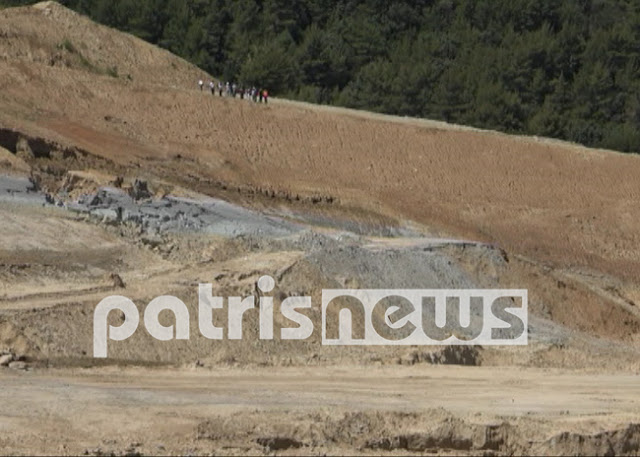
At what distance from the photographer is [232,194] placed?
4362 centimetres

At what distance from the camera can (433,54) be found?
7681 cm

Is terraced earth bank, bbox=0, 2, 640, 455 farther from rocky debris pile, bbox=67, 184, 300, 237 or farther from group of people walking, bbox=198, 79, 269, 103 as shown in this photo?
group of people walking, bbox=198, 79, 269, 103

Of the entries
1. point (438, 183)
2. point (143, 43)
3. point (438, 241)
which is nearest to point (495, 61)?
point (143, 43)

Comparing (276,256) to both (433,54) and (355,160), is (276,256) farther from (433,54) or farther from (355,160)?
(433,54)

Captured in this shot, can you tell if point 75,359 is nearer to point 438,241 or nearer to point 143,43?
point 438,241

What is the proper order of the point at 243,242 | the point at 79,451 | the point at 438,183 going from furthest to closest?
the point at 438,183 → the point at 243,242 → the point at 79,451

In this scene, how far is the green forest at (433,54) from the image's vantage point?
233ft

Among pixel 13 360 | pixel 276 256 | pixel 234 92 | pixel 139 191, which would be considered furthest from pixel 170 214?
pixel 234 92

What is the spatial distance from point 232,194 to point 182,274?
10951mm

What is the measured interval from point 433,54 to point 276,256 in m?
44.4

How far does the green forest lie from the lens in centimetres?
7094

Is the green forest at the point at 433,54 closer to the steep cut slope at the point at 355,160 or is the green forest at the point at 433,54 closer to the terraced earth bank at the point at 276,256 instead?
the terraced earth bank at the point at 276,256

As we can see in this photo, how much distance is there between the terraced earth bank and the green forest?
448 inches

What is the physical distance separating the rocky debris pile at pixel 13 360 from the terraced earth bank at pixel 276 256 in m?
0.05
